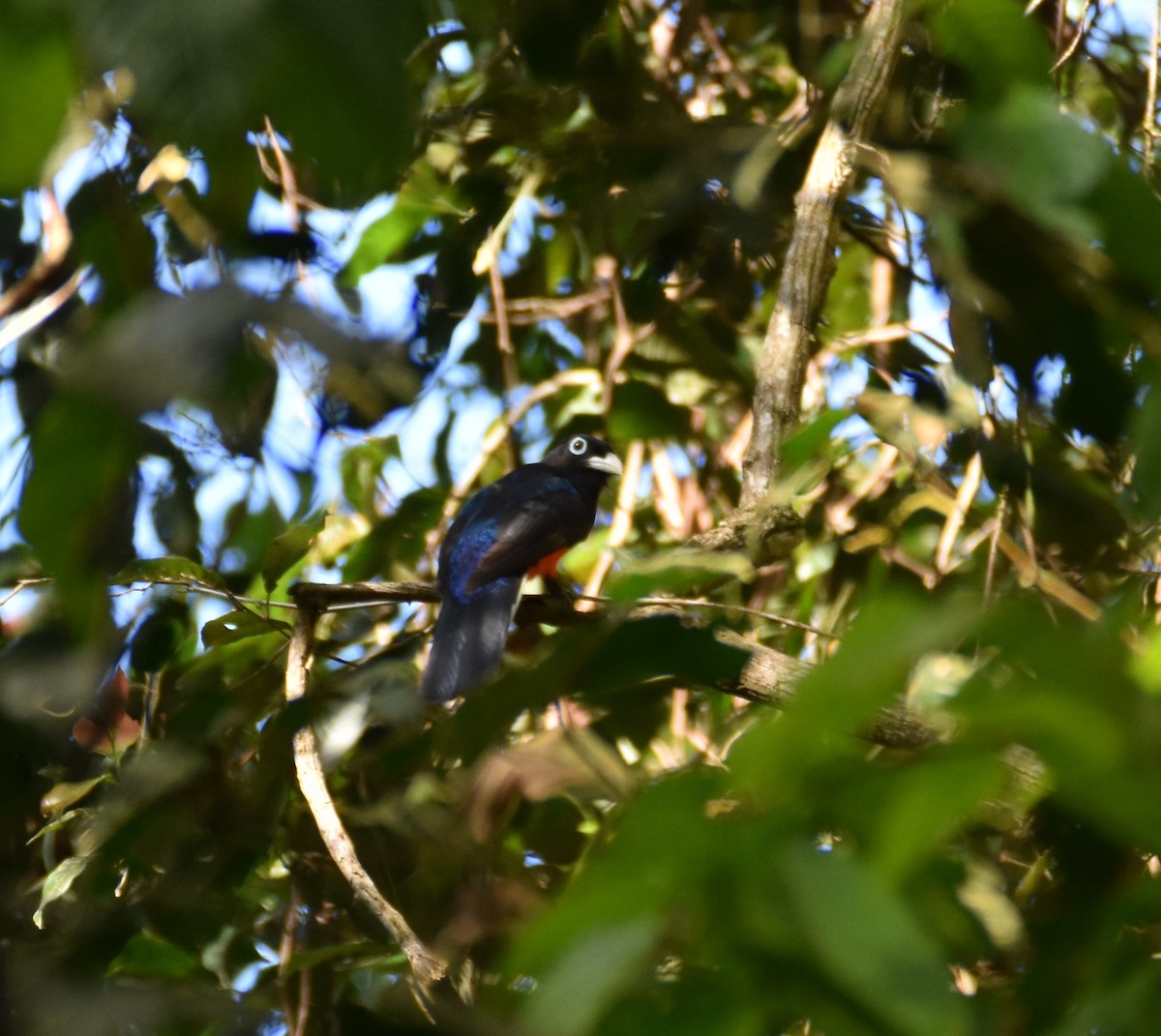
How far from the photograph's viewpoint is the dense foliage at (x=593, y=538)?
2.15ft

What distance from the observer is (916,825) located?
0.64m

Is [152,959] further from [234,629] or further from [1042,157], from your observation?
[1042,157]

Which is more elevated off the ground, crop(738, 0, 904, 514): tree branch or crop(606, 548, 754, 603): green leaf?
crop(606, 548, 754, 603): green leaf

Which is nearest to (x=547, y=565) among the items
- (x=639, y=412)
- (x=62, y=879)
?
(x=639, y=412)

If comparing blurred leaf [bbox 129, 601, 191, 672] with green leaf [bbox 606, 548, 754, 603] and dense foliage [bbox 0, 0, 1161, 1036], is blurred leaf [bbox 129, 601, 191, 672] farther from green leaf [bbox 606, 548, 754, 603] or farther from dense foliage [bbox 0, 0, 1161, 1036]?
green leaf [bbox 606, 548, 754, 603]

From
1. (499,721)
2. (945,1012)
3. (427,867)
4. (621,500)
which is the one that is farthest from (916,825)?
(621,500)

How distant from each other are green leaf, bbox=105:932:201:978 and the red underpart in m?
1.99

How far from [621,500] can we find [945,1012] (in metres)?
4.27

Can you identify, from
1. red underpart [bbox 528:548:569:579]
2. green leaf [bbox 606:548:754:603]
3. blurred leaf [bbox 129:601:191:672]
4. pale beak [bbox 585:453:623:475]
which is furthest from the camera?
pale beak [bbox 585:453:623:475]

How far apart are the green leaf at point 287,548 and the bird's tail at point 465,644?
77 centimetres

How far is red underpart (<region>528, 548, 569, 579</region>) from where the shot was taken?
4613 mm

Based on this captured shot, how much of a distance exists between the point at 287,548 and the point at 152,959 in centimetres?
98

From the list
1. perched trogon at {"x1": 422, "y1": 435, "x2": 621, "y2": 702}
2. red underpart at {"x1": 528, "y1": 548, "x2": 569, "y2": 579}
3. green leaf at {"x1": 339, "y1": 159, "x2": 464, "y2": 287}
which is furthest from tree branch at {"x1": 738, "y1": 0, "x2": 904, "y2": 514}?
red underpart at {"x1": 528, "y1": 548, "x2": 569, "y2": 579}

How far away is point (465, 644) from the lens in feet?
11.9
